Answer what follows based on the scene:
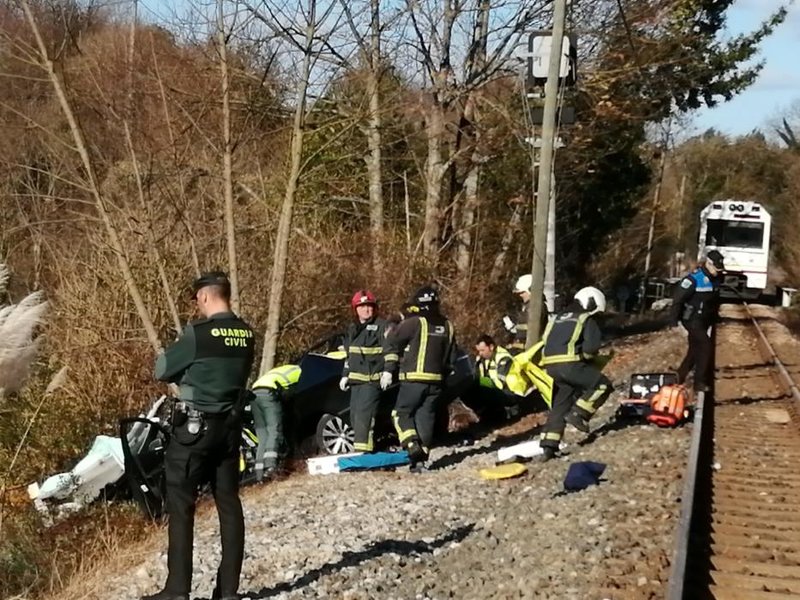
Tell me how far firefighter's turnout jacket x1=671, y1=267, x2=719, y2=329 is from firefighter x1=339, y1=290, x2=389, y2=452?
178 inches

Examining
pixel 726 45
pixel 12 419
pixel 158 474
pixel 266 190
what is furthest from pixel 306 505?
pixel 726 45

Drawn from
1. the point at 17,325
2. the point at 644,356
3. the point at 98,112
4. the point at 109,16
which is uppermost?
the point at 109,16

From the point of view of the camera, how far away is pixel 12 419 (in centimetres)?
1093

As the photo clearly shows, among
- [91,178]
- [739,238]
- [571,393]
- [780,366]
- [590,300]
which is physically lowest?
[780,366]

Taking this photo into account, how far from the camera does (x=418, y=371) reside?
10711 mm

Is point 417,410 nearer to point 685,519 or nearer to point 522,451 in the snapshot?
point 522,451

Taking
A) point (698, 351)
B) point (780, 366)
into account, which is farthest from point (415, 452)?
point (780, 366)

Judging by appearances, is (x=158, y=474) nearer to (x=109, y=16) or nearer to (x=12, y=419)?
(x=12, y=419)

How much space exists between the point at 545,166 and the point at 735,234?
24.4 metres

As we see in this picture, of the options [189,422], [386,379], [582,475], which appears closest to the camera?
[189,422]

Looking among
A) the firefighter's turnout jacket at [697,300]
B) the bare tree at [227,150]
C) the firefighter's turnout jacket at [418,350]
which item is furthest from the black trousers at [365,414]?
the firefighter's turnout jacket at [697,300]

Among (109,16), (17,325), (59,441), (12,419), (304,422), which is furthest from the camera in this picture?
(109,16)

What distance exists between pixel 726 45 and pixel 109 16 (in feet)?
57.0

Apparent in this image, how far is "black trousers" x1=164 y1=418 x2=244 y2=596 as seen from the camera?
5.93m
